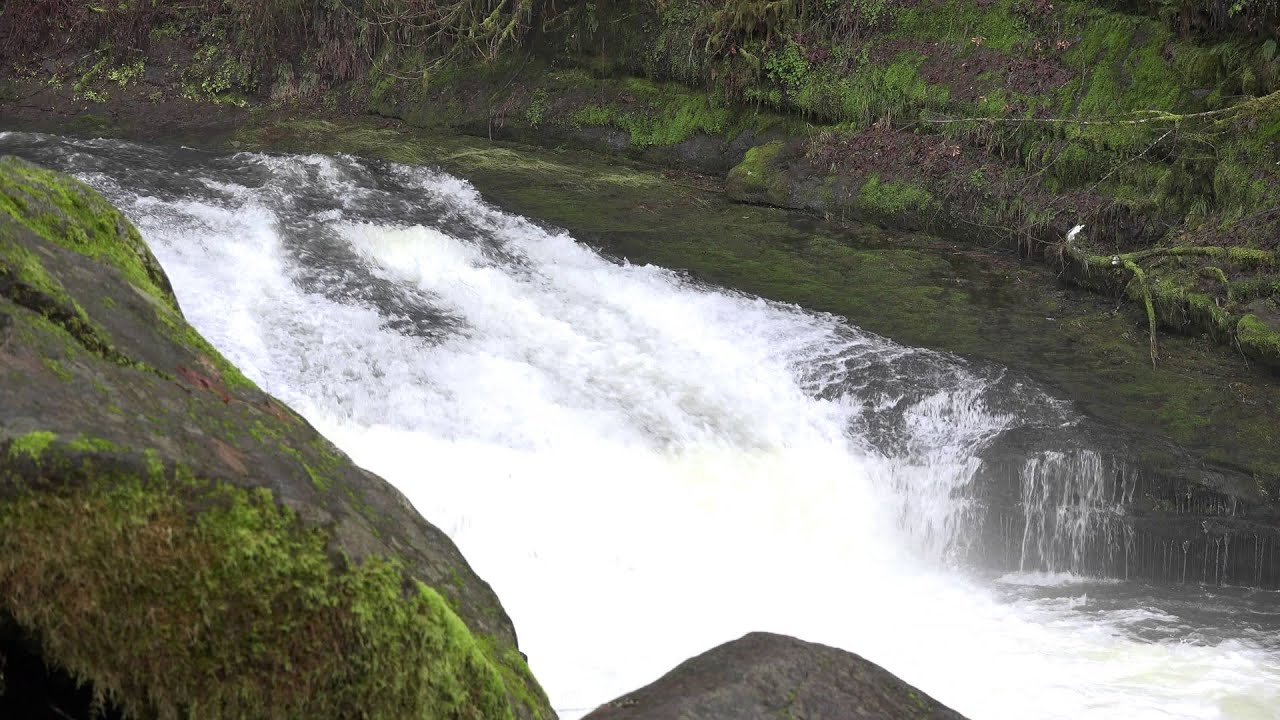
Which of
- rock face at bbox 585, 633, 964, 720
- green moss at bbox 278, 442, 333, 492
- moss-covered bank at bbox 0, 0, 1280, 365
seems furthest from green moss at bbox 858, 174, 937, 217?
green moss at bbox 278, 442, 333, 492

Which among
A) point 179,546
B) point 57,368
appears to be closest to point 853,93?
point 57,368

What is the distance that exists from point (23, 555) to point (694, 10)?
42.4 feet

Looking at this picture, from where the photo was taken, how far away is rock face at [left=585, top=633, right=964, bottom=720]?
3061 mm

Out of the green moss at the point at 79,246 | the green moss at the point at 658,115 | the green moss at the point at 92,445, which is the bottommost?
the green moss at the point at 92,445

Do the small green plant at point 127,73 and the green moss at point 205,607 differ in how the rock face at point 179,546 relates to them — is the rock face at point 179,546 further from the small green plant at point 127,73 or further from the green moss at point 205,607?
the small green plant at point 127,73

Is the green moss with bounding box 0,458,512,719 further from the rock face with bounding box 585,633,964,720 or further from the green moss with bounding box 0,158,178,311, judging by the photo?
the green moss with bounding box 0,158,178,311

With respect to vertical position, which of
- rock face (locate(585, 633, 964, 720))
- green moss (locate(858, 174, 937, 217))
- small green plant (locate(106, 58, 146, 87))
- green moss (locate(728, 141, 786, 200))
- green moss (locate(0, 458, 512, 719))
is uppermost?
small green plant (locate(106, 58, 146, 87))

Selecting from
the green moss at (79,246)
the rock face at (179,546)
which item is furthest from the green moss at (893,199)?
the rock face at (179,546)

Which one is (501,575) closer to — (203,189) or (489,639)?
(489,639)

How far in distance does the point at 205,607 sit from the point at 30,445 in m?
0.47

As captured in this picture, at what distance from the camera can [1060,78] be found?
11422 mm

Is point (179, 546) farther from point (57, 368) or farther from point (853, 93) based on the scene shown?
point (853, 93)

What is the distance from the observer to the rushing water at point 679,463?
19.0 feet

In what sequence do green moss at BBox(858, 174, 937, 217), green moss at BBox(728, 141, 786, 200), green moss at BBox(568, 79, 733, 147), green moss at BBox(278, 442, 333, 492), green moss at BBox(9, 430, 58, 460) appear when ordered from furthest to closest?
green moss at BBox(568, 79, 733, 147) → green moss at BBox(728, 141, 786, 200) → green moss at BBox(858, 174, 937, 217) → green moss at BBox(278, 442, 333, 492) → green moss at BBox(9, 430, 58, 460)
